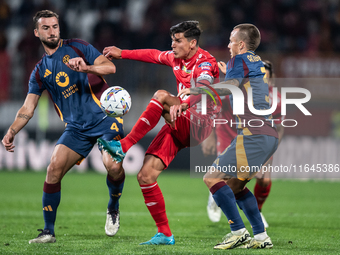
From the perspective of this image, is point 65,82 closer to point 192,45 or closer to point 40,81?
point 40,81

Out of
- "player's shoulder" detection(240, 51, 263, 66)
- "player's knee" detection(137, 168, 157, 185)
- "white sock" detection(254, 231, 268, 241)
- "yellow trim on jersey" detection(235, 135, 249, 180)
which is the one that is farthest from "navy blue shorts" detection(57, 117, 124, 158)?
"white sock" detection(254, 231, 268, 241)

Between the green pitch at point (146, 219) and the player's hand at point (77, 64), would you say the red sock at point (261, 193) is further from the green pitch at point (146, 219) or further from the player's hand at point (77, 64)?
the player's hand at point (77, 64)

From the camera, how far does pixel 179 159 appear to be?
13.2m

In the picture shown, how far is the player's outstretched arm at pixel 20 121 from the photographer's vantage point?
4.81 meters

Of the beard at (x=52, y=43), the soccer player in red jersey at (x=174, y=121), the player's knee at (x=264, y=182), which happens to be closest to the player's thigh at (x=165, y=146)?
the soccer player in red jersey at (x=174, y=121)

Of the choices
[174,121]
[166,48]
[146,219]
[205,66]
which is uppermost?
[166,48]

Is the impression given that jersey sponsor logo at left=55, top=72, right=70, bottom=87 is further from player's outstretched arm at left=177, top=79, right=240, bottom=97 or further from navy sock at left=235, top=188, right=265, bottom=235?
navy sock at left=235, top=188, right=265, bottom=235

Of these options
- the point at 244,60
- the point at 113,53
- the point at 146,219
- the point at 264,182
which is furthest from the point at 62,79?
the point at 264,182

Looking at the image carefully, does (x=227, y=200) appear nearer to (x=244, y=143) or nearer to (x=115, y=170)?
(x=244, y=143)

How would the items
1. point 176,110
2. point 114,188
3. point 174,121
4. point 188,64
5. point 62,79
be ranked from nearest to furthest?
point 176,110
point 174,121
point 188,64
point 62,79
point 114,188

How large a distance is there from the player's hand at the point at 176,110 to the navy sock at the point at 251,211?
41.2 inches

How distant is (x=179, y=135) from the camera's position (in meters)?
4.64

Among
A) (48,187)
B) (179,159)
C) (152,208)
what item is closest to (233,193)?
(152,208)

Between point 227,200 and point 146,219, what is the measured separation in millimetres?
2598
